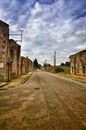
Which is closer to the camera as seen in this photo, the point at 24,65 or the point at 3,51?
the point at 3,51

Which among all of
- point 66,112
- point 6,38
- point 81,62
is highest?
point 6,38

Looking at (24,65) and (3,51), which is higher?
(3,51)

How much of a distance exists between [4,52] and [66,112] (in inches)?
635

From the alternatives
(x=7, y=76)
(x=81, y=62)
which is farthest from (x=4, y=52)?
(x=81, y=62)

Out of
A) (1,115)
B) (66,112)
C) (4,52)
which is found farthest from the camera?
(4,52)

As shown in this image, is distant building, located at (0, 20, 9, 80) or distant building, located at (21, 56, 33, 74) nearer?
distant building, located at (0, 20, 9, 80)

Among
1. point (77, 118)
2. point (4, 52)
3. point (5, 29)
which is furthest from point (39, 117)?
point (5, 29)

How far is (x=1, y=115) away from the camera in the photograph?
6.40 m

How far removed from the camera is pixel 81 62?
41000 millimetres

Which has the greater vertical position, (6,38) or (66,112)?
(6,38)

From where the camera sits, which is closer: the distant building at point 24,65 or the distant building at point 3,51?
the distant building at point 3,51

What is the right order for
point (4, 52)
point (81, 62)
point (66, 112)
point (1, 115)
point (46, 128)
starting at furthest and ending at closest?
point (81, 62)
point (4, 52)
point (66, 112)
point (1, 115)
point (46, 128)

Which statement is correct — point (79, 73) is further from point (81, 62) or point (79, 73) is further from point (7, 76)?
point (7, 76)

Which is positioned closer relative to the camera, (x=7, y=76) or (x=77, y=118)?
(x=77, y=118)
